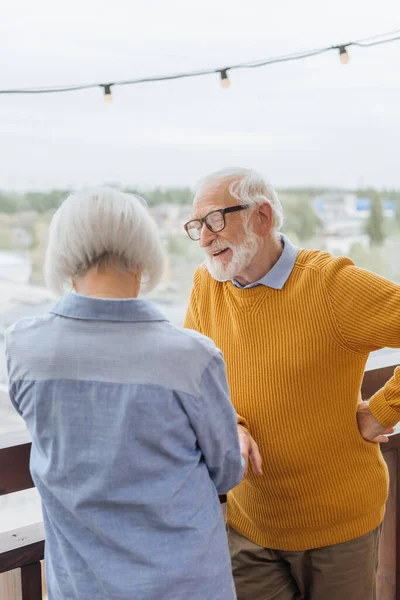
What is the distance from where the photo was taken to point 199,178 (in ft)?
5.01

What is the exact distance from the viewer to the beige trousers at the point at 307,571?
1.46 meters

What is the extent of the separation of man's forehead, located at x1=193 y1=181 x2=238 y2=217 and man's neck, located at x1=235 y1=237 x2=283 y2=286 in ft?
0.44

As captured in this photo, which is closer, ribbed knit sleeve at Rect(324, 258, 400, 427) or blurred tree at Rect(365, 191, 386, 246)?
ribbed knit sleeve at Rect(324, 258, 400, 427)

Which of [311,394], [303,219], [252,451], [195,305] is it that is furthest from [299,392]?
[303,219]

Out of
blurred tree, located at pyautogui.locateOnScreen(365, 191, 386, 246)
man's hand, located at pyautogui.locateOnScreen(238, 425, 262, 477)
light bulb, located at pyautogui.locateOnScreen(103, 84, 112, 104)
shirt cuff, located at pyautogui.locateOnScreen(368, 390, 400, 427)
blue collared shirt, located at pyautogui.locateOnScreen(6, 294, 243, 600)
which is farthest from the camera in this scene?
blurred tree, located at pyautogui.locateOnScreen(365, 191, 386, 246)

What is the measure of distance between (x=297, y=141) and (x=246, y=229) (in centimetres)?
955

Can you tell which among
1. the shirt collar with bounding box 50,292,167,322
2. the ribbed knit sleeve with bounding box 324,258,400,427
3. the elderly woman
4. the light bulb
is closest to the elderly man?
the ribbed knit sleeve with bounding box 324,258,400,427

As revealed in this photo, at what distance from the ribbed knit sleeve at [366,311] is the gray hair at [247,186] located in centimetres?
22

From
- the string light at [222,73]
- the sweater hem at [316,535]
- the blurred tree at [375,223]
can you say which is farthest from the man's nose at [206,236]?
the blurred tree at [375,223]

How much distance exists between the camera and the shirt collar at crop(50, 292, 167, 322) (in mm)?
963

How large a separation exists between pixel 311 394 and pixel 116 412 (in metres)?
0.62

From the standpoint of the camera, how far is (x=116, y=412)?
94 centimetres

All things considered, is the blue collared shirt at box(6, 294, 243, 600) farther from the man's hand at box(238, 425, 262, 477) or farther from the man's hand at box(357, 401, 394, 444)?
the man's hand at box(357, 401, 394, 444)

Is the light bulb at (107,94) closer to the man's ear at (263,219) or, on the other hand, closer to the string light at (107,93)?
the string light at (107,93)
